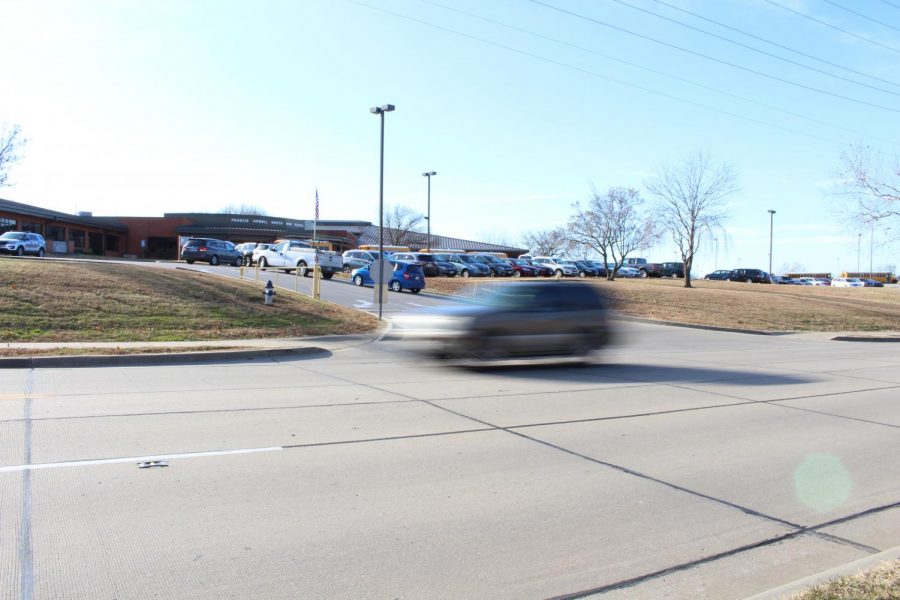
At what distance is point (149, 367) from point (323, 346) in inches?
184

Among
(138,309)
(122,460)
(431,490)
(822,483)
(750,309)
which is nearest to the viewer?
(431,490)

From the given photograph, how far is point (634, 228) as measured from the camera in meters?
55.1

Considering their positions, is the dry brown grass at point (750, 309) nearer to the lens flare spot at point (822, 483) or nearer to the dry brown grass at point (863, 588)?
the lens flare spot at point (822, 483)

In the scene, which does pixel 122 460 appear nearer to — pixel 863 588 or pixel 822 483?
pixel 863 588

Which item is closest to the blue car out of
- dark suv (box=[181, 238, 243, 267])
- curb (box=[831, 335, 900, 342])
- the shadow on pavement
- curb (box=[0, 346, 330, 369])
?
dark suv (box=[181, 238, 243, 267])

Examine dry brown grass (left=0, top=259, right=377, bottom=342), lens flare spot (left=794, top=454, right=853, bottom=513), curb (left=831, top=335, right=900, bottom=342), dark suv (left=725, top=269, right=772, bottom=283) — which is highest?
dark suv (left=725, top=269, right=772, bottom=283)

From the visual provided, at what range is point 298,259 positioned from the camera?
39.2 metres

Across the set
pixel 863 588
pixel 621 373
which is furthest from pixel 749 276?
pixel 863 588

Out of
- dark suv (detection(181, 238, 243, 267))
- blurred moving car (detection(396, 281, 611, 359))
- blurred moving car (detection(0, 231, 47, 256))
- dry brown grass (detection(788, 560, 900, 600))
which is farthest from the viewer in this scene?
dark suv (detection(181, 238, 243, 267))

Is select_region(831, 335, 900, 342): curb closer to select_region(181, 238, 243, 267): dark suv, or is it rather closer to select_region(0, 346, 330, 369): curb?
select_region(0, 346, 330, 369): curb

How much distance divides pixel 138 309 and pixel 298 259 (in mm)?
20760

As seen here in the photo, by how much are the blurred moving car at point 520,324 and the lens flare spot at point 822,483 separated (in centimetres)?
662

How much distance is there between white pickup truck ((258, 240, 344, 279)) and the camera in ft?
126

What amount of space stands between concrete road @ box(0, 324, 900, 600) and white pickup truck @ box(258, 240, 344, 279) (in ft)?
91.4
